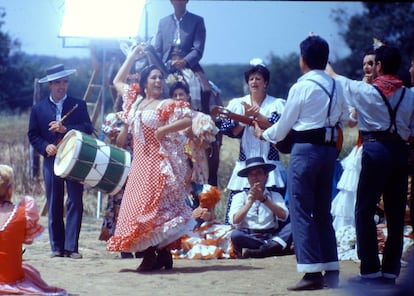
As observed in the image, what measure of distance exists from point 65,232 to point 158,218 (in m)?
1.59

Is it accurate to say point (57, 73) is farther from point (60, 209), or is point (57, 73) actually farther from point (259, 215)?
point (259, 215)

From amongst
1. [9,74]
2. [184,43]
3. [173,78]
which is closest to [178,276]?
[173,78]

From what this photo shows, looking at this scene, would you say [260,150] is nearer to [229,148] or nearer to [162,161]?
[162,161]

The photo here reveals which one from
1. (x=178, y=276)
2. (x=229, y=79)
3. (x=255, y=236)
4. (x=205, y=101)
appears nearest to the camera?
(x=178, y=276)

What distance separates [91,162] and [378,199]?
8.93 ft

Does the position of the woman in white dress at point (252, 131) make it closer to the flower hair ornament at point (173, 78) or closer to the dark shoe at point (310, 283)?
the flower hair ornament at point (173, 78)

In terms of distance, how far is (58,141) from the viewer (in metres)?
8.45

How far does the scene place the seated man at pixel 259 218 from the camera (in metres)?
8.11

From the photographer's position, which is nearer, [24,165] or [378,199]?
[378,199]

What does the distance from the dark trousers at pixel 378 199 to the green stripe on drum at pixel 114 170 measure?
2.50 metres

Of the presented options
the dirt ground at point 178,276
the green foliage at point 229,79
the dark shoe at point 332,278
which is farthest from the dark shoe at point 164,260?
the green foliage at point 229,79

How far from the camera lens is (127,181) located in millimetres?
7629

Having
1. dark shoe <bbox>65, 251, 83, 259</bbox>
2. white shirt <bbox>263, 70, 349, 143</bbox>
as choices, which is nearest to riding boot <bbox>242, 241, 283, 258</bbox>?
dark shoe <bbox>65, 251, 83, 259</bbox>

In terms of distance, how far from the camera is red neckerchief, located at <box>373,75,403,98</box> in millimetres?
6336
